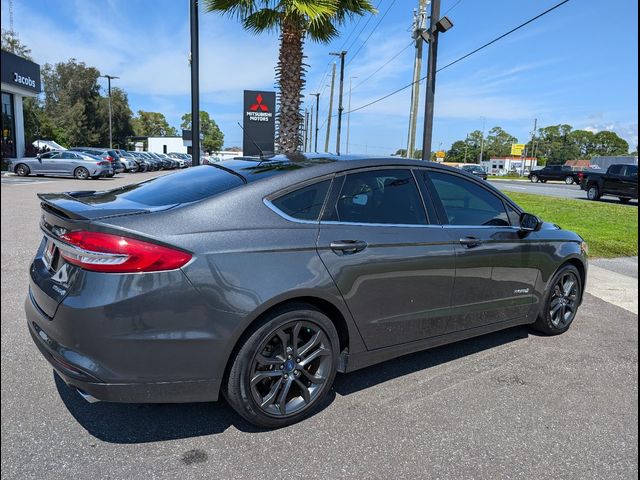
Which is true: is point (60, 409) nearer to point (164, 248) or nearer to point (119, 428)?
point (119, 428)

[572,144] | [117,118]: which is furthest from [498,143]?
[117,118]

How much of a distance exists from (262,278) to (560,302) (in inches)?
127

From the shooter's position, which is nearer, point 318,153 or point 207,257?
point 207,257

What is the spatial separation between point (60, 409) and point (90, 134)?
67137 mm

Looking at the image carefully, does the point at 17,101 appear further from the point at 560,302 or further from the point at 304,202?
the point at 560,302

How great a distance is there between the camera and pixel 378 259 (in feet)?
10.0

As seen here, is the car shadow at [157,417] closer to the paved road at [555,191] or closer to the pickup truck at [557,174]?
the paved road at [555,191]

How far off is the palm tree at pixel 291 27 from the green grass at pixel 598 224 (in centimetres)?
676

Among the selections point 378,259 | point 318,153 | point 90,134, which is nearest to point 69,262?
point 378,259

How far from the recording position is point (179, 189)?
3086 millimetres

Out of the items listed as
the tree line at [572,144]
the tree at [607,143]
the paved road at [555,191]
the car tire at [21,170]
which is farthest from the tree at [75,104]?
the tree at [607,143]

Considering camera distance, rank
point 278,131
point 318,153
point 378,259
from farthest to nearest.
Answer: point 278,131 → point 318,153 → point 378,259

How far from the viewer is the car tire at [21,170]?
2553cm

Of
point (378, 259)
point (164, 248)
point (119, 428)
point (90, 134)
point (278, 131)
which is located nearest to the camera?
point (164, 248)
